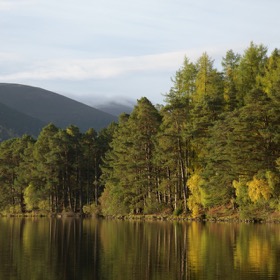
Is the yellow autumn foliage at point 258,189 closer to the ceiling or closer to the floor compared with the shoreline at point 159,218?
closer to the ceiling

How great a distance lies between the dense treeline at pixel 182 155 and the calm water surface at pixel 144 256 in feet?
54.3

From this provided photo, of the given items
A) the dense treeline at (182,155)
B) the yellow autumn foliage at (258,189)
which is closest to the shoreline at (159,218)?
the dense treeline at (182,155)

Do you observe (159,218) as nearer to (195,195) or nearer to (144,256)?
(195,195)

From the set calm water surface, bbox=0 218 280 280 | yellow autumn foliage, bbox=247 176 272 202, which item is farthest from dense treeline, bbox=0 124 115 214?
calm water surface, bbox=0 218 280 280

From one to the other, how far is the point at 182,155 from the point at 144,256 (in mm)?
50960

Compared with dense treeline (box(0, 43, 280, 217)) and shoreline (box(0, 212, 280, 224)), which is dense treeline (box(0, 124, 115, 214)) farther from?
shoreline (box(0, 212, 280, 224))

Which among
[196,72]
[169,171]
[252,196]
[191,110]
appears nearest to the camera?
[252,196]

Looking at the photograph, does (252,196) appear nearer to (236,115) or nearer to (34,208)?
(236,115)

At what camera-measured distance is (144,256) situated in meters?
38.8

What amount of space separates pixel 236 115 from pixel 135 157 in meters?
25.2

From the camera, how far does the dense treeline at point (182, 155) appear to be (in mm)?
71438

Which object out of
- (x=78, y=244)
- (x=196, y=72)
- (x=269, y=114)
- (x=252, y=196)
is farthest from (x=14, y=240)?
(x=196, y=72)

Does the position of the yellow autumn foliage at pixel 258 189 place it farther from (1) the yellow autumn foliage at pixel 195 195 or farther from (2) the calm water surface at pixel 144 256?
(2) the calm water surface at pixel 144 256

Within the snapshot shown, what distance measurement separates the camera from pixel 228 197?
255ft
